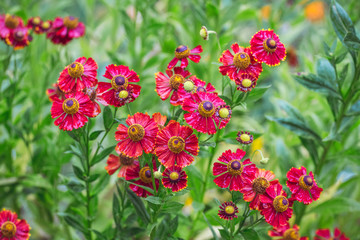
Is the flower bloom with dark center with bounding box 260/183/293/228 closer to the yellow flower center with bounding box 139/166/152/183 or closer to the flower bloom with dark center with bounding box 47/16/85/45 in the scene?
the yellow flower center with bounding box 139/166/152/183

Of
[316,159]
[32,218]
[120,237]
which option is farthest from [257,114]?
[120,237]

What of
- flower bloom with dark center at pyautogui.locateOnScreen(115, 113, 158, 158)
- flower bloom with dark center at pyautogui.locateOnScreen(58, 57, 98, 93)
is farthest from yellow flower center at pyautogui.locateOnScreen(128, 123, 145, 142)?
flower bloom with dark center at pyautogui.locateOnScreen(58, 57, 98, 93)

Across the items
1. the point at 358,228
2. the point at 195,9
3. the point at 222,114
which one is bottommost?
the point at 358,228

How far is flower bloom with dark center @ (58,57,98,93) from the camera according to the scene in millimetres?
A: 574

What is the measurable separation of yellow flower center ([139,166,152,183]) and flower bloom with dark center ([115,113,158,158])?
0.06 metres

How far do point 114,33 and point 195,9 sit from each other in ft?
1.37

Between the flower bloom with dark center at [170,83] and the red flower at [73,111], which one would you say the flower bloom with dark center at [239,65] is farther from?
the red flower at [73,111]

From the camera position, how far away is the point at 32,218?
1067 millimetres

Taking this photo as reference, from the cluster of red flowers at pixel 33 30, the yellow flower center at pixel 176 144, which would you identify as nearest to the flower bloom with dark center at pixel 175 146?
the yellow flower center at pixel 176 144

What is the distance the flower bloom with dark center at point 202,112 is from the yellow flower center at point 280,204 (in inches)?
5.1

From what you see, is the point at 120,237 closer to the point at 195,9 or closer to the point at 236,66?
the point at 236,66

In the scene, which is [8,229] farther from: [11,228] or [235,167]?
[235,167]

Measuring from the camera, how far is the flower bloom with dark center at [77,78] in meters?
0.57

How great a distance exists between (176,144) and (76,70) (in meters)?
0.18
